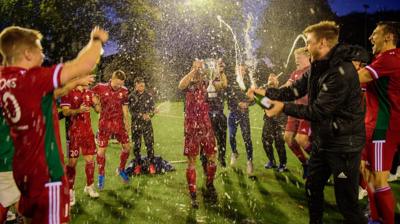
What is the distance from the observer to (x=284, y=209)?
6.10 meters

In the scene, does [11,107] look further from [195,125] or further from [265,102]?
[195,125]

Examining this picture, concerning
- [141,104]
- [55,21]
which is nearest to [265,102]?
[141,104]

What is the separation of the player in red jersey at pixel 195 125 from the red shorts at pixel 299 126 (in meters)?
1.89

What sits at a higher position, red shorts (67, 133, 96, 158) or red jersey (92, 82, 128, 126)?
red jersey (92, 82, 128, 126)

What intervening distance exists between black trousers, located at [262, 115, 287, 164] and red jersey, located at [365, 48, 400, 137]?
383cm

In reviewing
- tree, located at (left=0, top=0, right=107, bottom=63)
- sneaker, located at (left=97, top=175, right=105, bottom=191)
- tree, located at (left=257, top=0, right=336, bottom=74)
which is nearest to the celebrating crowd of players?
sneaker, located at (left=97, top=175, right=105, bottom=191)

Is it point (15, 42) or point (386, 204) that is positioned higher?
point (15, 42)

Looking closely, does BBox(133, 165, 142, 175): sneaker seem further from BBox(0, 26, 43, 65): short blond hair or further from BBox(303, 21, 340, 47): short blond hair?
BBox(0, 26, 43, 65): short blond hair

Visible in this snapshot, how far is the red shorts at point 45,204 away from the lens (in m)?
3.11

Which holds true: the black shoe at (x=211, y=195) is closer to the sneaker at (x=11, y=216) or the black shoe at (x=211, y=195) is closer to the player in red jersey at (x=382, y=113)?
the player in red jersey at (x=382, y=113)

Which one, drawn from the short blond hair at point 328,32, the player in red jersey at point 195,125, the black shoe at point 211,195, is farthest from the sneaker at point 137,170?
the short blond hair at point 328,32

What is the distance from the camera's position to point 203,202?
21.2 ft

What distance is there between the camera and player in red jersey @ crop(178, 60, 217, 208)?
6.21 m

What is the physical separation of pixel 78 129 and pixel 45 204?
3794 mm
